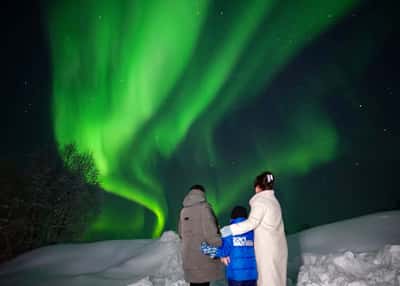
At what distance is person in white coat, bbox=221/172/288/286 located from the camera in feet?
18.7

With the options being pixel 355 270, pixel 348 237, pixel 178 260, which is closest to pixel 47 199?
pixel 178 260

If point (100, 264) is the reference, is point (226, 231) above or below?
below

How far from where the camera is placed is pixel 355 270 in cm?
880

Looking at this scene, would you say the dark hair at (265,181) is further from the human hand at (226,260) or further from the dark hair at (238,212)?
the human hand at (226,260)

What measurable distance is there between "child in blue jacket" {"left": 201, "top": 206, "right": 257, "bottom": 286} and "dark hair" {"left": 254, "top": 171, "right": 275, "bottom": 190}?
24.3 inches

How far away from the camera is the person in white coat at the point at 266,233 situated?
225 inches

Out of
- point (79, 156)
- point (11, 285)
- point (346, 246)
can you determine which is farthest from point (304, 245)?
point (79, 156)

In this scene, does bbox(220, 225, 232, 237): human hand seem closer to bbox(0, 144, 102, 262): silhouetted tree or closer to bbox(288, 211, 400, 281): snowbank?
bbox(288, 211, 400, 281): snowbank

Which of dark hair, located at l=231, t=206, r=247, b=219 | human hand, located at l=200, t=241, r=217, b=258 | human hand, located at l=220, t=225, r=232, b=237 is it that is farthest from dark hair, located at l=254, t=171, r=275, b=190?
human hand, located at l=200, t=241, r=217, b=258

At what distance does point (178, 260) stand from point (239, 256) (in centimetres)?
669

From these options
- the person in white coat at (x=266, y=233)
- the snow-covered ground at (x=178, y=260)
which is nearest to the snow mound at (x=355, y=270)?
the snow-covered ground at (x=178, y=260)

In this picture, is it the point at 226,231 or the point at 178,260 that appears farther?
the point at 178,260

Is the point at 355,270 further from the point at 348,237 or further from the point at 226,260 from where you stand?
the point at 226,260

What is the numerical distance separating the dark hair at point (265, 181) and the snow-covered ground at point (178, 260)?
3.53 meters
